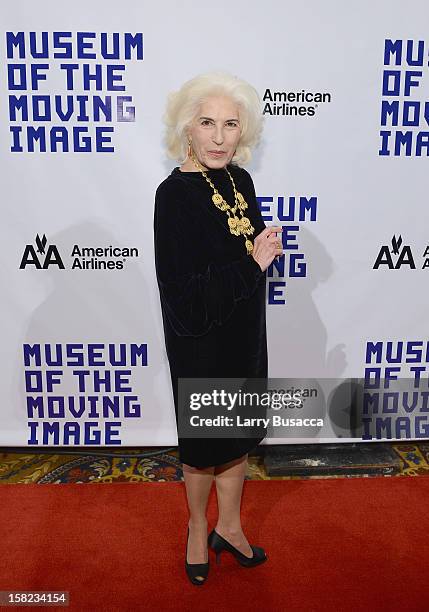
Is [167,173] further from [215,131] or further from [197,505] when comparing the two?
[197,505]

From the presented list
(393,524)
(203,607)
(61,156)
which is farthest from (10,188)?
(393,524)

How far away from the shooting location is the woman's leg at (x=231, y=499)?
7.48 feet

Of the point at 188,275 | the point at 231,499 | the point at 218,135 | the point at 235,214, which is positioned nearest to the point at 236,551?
the point at 231,499

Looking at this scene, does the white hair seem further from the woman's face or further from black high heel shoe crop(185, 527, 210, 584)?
black high heel shoe crop(185, 527, 210, 584)

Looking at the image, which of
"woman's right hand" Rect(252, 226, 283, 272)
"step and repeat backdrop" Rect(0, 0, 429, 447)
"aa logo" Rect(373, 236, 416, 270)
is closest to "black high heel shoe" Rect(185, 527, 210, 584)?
"step and repeat backdrop" Rect(0, 0, 429, 447)

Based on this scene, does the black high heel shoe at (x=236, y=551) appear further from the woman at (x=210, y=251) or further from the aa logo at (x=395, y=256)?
the aa logo at (x=395, y=256)

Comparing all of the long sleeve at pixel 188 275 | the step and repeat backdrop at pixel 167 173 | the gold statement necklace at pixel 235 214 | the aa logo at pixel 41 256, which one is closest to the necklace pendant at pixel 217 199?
the gold statement necklace at pixel 235 214

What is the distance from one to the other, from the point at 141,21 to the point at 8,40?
1.94 ft

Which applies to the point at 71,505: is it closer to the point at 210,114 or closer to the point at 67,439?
the point at 67,439

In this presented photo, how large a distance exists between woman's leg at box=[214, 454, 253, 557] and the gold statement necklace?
0.82m

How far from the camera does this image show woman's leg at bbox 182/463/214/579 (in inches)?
87.8

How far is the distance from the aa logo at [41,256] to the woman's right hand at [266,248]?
1.29 m

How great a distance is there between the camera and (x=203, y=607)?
83.0 inches

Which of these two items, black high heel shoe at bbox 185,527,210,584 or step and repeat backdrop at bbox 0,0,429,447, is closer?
black high heel shoe at bbox 185,527,210,584
